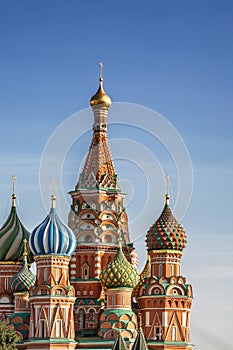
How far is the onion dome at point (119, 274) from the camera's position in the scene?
59750 millimetres

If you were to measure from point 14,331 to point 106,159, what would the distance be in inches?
427

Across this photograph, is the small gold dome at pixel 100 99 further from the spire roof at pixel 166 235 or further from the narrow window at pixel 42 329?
the narrow window at pixel 42 329

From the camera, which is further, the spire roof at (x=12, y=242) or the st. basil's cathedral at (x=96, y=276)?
the spire roof at (x=12, y=242)

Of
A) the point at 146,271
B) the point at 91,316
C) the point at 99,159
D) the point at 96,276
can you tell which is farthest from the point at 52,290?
the point at 99,159

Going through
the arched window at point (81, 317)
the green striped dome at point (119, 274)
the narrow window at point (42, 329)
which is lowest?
the narrow window at point (42, 329)

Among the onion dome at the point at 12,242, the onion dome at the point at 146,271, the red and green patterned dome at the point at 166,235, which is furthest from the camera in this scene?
the onion dome at the point at 12,242

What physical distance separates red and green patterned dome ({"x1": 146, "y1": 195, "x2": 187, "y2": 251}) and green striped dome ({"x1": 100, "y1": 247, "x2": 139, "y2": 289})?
2.02 metres

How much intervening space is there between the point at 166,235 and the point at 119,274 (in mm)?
3421

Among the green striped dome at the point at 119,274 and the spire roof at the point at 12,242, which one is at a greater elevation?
the spire roof at the point at 12,242

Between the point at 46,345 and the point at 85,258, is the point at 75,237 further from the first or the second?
the point at 46,345

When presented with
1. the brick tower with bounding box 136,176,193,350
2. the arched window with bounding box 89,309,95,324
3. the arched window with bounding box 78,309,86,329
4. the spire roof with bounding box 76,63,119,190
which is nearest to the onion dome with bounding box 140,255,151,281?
the brick tower with bounding box 136,176,193,350

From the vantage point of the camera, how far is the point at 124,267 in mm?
60000

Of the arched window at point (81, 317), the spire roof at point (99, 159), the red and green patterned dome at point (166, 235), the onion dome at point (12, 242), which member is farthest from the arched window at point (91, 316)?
the spire roof at point (99, 159)

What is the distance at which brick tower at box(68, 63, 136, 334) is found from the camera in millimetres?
62250
